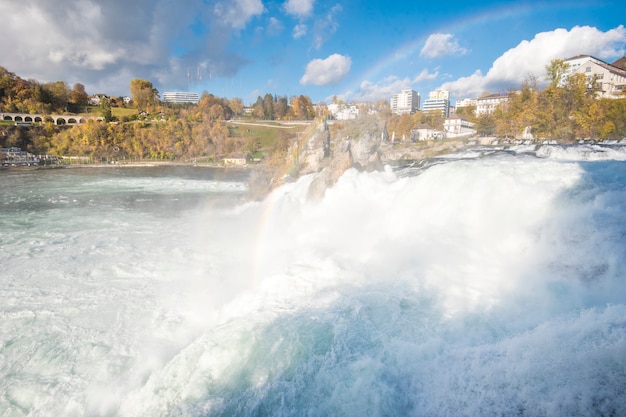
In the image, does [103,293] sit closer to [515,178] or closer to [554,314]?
[554,314]

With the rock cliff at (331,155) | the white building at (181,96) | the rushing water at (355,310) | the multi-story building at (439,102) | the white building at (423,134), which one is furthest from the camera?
the white building at (181,96)

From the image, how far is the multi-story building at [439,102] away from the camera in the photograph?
128 m

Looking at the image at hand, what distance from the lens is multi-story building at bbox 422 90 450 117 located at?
127762 millimetres

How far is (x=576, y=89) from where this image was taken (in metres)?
35.9

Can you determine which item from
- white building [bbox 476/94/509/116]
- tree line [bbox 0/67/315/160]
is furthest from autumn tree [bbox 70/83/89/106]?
white building [bbox 476/94/509/116]

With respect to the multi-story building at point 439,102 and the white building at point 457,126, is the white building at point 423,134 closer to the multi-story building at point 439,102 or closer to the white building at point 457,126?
the white building at point 457,126

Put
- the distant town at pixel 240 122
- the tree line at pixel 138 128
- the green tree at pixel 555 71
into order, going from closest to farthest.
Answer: the distant town at pixel 240 122 → the green tree at pixel 555 71 → the tree line at pixel 138 128

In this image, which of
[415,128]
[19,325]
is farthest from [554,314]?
[415,128]

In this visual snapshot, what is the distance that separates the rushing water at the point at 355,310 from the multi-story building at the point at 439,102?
396 feet

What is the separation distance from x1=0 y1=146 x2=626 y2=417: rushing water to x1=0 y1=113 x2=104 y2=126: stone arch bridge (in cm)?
8321

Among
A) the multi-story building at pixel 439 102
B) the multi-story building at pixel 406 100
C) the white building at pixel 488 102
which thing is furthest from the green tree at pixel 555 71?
the multi-story building at pixel 406 100

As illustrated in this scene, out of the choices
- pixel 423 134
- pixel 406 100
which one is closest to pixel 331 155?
pixel 423 134

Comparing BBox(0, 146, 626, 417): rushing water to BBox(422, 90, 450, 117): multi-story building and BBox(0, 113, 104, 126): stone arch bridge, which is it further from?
BBox(422, 90, 450, 117): multi-story building

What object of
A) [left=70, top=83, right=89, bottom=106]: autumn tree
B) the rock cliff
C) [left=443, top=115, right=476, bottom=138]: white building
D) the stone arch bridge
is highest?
[left=70, top=83, right=89, bottom=106]: autumn tree
